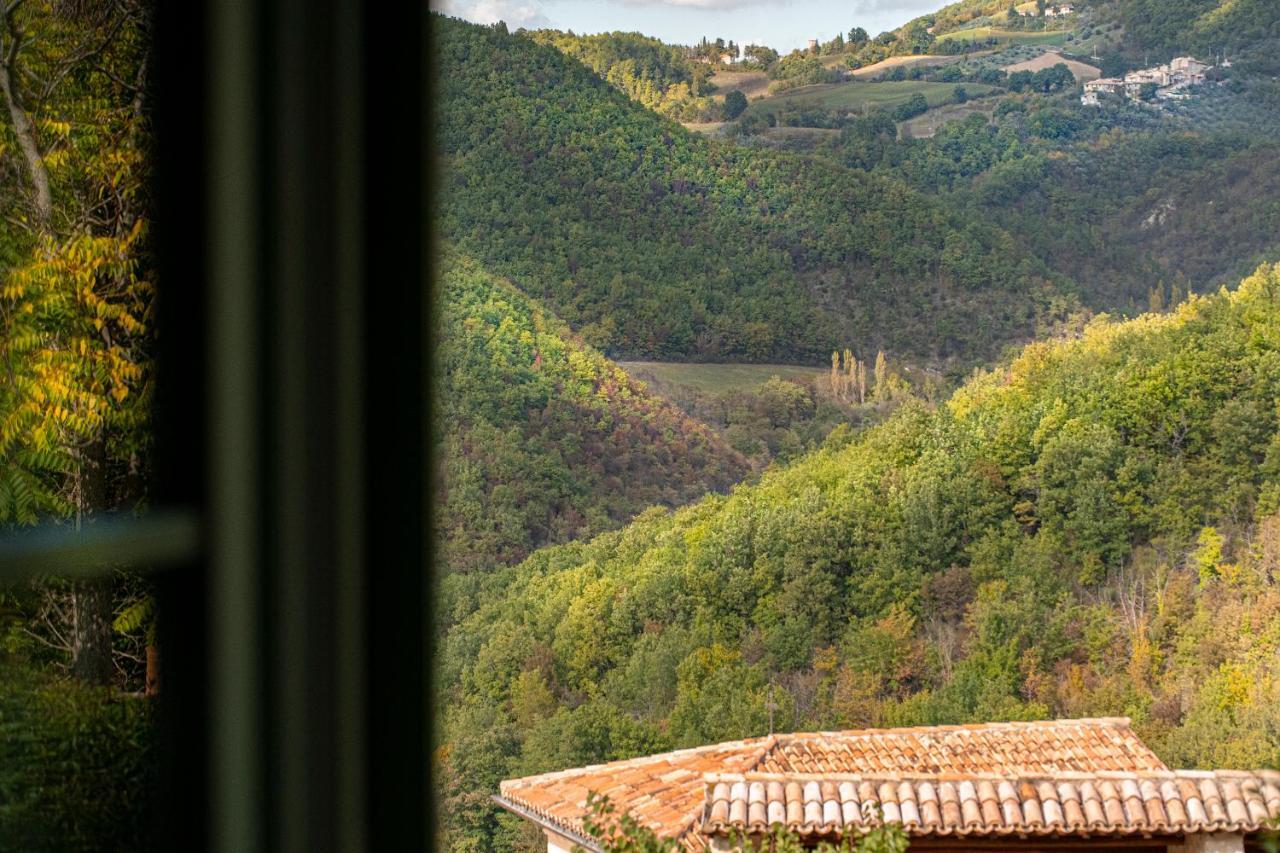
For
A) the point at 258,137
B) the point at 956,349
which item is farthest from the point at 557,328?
the point at 258,137

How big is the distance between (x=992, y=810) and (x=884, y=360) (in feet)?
8.68

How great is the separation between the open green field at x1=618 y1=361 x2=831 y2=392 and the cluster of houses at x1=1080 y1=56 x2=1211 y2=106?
4.31 feet

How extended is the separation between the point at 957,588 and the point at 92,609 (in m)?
4.17

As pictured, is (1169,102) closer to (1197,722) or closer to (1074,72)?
(1074,72)

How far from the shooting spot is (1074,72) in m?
4.14

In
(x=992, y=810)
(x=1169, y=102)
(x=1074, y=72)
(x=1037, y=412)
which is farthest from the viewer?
(x=1037, y=412)

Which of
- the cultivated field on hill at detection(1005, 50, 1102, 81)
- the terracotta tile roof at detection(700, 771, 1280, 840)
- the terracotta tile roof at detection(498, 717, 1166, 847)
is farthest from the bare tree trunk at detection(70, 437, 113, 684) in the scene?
the cultivated field on hill at detection(1005, 50, 1102, 81)

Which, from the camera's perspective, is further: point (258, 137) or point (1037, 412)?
point (1037, 412)

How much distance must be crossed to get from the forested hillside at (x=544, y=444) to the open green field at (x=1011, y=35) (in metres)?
1.62

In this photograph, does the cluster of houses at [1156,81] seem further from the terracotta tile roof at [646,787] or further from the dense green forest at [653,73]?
the terracotta tile roof at [646,787]

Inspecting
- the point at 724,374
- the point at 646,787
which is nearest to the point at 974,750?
the point at 646,787

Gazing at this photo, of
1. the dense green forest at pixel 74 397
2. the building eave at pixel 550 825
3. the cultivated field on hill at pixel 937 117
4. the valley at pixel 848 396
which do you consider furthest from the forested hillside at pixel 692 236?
the dense green forest at pixel 74 397

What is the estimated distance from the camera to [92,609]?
2.01ft

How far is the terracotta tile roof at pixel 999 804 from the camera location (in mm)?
1868
